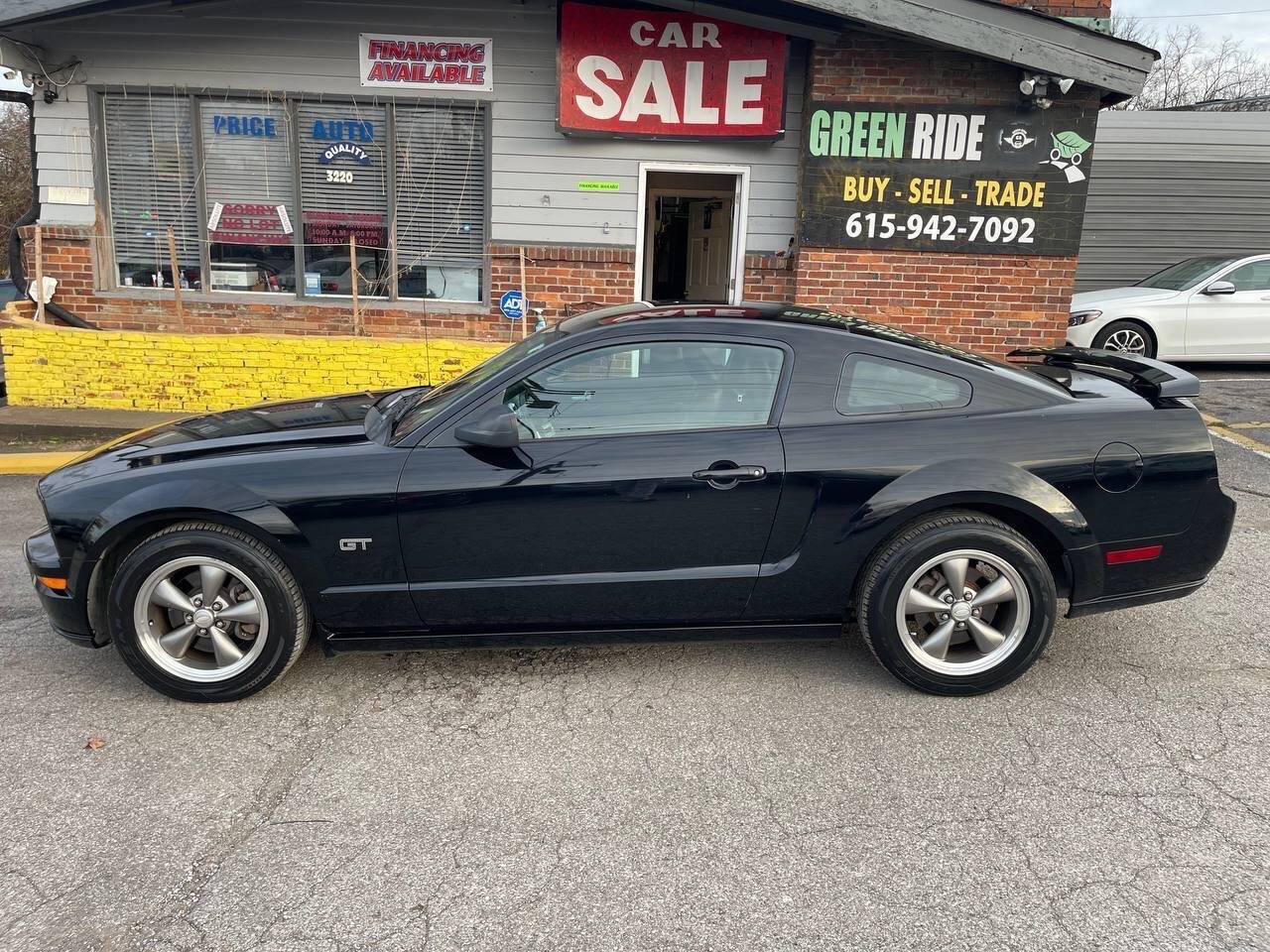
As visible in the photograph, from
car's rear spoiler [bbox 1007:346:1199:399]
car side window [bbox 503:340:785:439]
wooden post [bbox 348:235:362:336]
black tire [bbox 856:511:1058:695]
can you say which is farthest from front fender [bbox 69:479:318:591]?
wooden post [bbox 348:235:362:336]

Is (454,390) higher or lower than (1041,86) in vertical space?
lower

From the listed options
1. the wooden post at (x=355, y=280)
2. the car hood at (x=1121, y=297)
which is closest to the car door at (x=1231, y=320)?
the car hood at (x=1121, y=297)

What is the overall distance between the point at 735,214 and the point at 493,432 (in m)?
6.55

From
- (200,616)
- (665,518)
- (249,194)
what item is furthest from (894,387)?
(249,194)

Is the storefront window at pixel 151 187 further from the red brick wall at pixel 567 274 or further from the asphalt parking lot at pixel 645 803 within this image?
the asphalt parking lot at pixel 645 803

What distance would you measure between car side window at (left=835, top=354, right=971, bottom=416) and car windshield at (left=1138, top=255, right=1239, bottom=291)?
885 centimetres

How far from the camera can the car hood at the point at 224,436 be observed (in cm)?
375

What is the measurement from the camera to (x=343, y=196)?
9492 mm

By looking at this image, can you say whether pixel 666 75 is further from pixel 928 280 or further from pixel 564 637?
pixel 564 637

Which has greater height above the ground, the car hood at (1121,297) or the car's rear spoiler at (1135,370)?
the car hood at (1121,297)

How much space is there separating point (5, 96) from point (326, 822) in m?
9.50

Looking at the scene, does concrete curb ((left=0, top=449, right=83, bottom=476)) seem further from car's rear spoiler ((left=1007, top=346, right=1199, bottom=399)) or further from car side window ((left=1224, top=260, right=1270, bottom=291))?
car side window ((left=1224, top=260, right=1270, bottom=291))

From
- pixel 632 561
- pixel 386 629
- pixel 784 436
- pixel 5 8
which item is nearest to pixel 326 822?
pixel 386 629

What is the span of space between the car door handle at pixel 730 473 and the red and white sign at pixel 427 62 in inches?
270
